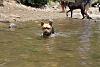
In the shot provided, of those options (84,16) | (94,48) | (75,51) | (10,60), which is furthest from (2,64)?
(84,16)

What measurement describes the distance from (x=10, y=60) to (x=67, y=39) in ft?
12.5

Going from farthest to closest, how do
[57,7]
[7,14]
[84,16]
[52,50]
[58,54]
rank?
[57,7], [84,16], [7,14], [52,50], [58,54]

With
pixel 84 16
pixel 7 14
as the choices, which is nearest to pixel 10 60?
pixel 7 14

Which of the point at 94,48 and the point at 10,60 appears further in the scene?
the point at 94,48

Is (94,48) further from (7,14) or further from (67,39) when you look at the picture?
(7,14)

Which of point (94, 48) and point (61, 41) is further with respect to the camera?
point (61, 41)

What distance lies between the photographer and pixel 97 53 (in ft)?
26.9

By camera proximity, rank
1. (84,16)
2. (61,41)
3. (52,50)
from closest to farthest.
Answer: (52,50), (61,41), (84,16)

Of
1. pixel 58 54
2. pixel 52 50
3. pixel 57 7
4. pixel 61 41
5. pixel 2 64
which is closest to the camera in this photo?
pixel 2 64

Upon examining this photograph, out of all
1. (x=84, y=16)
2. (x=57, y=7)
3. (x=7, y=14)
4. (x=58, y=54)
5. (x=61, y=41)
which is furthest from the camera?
(x=57, y=7)

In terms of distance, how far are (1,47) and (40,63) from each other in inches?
83.2

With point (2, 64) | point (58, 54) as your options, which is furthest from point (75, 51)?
point (2, 64)

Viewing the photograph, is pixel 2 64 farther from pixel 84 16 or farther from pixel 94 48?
pixel 84 16

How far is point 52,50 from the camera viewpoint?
8.73 meters
